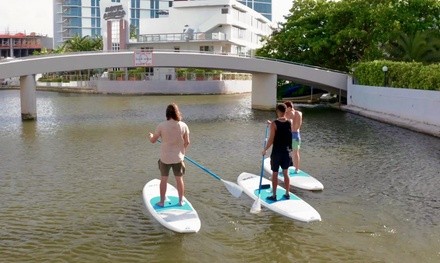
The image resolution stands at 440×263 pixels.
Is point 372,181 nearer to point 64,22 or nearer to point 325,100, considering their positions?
point 325,100

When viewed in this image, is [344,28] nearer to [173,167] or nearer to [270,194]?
[270,194]

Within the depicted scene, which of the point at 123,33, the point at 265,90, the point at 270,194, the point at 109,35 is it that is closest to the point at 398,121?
the point at 265,90

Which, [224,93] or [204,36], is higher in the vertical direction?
[204,36]

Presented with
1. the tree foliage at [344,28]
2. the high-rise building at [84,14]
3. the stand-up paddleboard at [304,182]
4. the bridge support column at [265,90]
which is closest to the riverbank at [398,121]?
the bridge support column at [265,90]

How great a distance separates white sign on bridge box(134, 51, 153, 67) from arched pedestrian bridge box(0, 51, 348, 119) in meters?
0.06

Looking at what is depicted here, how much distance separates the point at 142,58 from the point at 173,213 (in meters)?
23.0

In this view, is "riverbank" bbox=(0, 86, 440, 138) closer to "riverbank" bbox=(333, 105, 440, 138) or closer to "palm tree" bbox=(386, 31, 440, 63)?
"riverbank" bbox=(333, 105, 440, 138)

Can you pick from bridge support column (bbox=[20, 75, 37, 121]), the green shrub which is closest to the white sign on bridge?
bridge support column (bbox=[20, 75, 37, 121])

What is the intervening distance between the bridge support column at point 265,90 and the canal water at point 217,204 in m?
14.8

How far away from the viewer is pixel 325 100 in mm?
45750

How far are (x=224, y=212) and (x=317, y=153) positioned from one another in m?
8.20

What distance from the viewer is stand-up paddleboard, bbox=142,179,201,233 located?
9000mm

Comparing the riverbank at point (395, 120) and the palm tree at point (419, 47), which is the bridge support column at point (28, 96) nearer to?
the riverbank at point (395, 120)

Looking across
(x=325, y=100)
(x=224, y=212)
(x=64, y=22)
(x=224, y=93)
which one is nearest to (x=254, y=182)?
(x=224, y=212)
